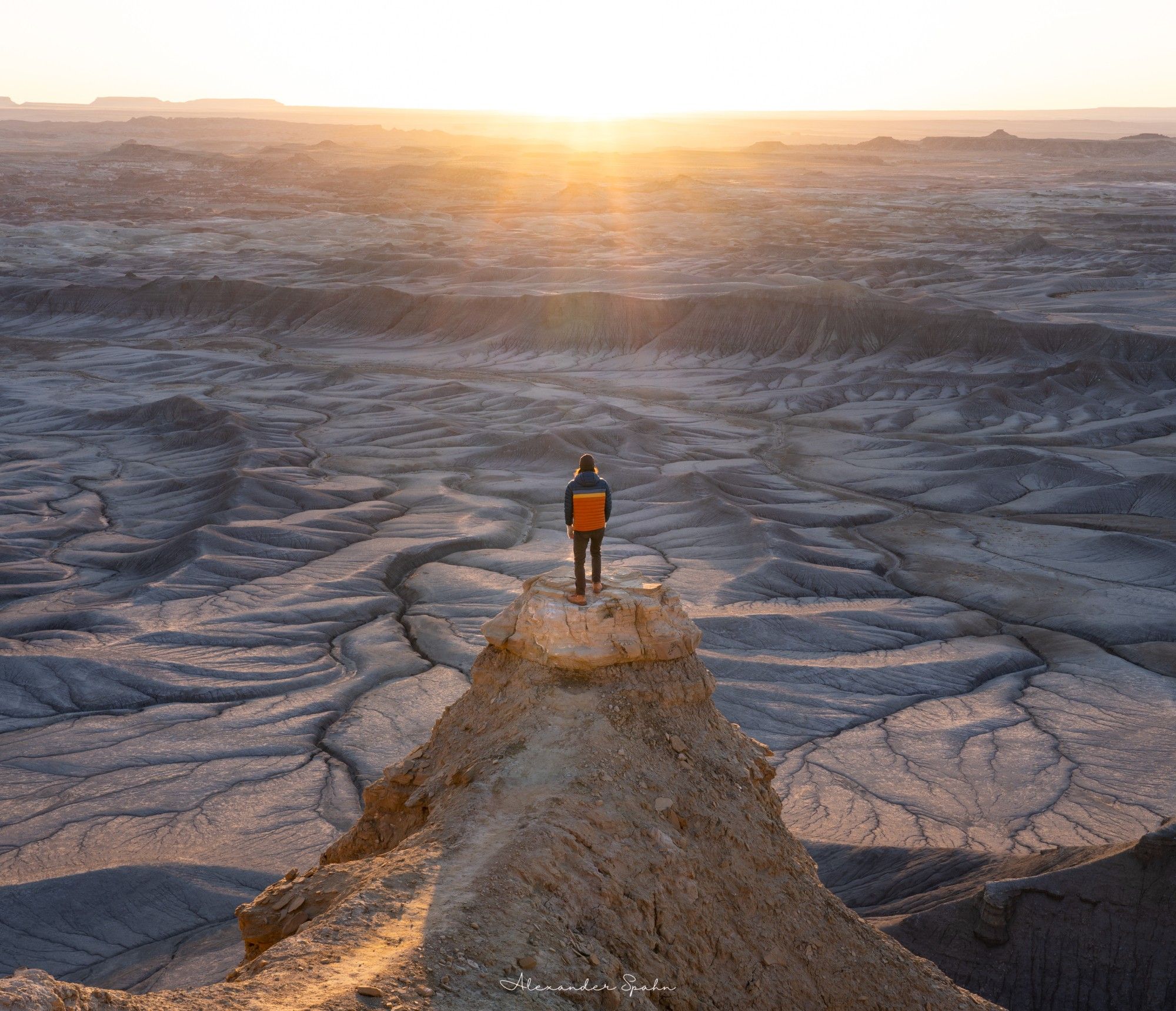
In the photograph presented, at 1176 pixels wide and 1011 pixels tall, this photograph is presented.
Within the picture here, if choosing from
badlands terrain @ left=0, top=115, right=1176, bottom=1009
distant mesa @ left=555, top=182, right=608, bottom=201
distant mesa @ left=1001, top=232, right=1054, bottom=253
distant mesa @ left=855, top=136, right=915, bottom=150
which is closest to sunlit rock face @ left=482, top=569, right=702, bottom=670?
badlands terrain @ left=0, top=115, right=1176, bottom=1009

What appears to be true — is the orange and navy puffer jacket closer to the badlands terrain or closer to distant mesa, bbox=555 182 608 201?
the badlands terrain

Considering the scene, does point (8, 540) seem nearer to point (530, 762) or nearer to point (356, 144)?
point (530, 762)

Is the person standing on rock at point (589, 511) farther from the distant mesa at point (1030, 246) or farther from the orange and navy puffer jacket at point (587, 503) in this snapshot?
the distant mesa at point (1030, 246)

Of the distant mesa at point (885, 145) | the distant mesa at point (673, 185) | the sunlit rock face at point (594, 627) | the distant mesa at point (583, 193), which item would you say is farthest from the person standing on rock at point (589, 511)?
the distant mesa at point (885, 145)

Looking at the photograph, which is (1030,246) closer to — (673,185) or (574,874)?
(673,185)

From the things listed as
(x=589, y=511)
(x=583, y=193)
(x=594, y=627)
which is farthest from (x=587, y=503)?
(x=583, y=193)

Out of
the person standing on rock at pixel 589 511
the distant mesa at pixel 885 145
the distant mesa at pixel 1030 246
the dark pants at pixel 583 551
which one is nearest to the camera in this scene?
the dark pants at pixel 583 551

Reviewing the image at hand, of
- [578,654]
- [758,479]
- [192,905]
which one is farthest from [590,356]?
[578,654]

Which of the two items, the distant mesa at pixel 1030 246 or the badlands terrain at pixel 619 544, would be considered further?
the distant mesa at pixel 1030 246
